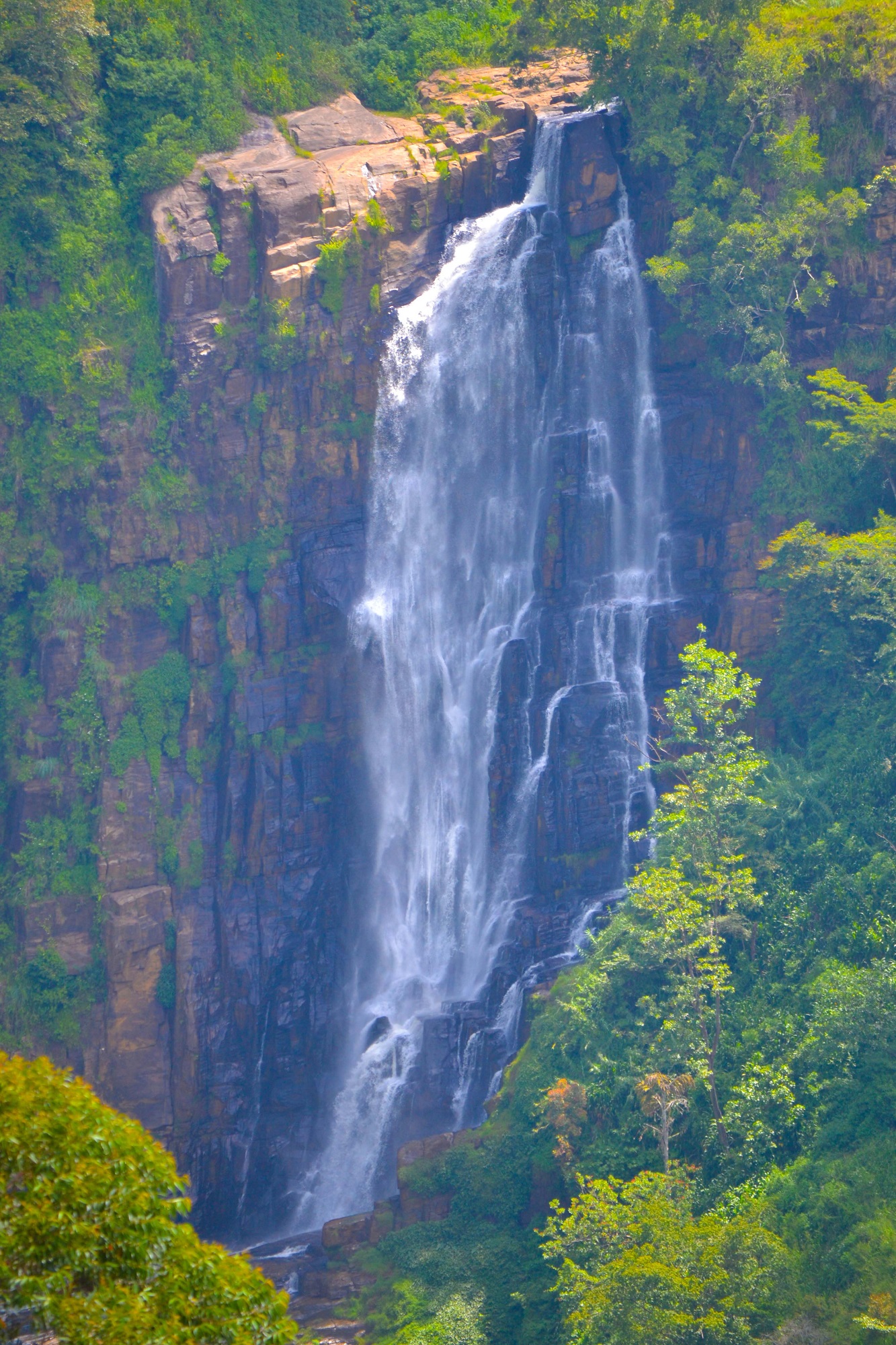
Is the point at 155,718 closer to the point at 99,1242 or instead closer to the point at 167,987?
the point at 167,987

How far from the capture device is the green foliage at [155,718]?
3177 centimetres

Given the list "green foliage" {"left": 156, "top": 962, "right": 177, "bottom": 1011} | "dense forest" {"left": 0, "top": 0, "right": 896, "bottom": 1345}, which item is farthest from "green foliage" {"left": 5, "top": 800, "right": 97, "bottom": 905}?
"green foliage" {"left": 156, "top": 962, "right": 177, "bottom": 1011}

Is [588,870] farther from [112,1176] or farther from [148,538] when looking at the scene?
[112,1176]

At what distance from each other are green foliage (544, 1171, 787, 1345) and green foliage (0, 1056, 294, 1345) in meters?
7.86

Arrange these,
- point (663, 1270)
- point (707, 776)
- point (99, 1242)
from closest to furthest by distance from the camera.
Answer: point (99, 1242) < point (663, 1270) < point (707, 776)

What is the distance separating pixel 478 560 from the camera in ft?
107

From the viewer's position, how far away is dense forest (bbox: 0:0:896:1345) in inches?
800

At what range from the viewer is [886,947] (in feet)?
73.3

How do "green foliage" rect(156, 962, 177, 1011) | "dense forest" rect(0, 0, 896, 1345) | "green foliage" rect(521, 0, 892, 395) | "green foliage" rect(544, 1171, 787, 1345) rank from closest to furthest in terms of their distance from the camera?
"green foliage" rect(544, 1171, 787, 1345), "dense forest" rect(0, 0, 896, 1345), "green foliage" rect(521, 0, 892, 395), "green foliage" rect(156, 962, 177, 1011)

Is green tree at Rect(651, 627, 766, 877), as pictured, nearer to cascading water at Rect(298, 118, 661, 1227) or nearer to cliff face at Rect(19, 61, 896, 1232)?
cliff face at Rect(19, 61, 896, 1232)

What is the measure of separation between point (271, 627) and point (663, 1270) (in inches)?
730

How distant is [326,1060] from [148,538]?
12.9 meters

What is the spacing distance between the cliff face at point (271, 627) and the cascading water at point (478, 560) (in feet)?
1.52

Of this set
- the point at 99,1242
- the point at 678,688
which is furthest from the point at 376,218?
the point at 99,1242
